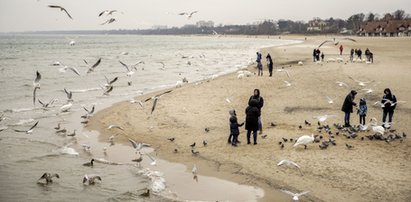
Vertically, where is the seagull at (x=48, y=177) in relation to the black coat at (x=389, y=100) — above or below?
below

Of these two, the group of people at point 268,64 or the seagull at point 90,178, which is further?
the group of people at point 268,64

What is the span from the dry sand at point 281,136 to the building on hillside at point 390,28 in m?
108

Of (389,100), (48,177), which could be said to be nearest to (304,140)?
(389,100)

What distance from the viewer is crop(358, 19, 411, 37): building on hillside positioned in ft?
399

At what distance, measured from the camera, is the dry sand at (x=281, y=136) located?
1013 cm

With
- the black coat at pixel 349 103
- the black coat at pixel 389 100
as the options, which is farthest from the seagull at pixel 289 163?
the black coat at pixel 389 100

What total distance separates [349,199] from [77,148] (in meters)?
9.77

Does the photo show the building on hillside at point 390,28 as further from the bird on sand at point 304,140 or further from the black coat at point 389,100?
the bird on sand at point 304,140

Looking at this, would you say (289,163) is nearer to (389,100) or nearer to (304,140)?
(304,140)

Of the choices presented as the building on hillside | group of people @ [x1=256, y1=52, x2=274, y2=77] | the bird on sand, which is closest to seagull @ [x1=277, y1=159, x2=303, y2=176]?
the bird on sand

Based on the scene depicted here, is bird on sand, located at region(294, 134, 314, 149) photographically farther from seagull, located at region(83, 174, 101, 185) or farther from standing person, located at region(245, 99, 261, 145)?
seagull, located at region(83, 174, 101, 185)

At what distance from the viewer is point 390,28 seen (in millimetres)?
124438

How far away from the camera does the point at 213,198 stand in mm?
9820

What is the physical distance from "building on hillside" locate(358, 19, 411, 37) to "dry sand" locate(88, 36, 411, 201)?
108 meters
